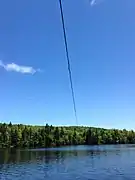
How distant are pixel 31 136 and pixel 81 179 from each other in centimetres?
14060

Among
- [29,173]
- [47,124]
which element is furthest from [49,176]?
[47,124]

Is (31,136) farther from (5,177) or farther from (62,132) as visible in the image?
(5,177)

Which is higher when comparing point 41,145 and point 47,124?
point 47,124

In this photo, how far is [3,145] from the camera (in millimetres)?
163875

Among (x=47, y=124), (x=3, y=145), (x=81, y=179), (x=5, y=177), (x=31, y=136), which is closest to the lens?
(x=81, y=179)

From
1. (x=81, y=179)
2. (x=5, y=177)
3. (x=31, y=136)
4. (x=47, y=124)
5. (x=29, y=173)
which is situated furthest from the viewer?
(x=47, y=124)

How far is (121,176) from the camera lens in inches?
1794

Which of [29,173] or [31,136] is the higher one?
[31,136]

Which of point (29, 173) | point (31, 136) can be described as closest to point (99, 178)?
point (29, 173)

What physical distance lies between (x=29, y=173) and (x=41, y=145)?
13216 centimetres

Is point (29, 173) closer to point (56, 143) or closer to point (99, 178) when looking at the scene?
point (99, 178)

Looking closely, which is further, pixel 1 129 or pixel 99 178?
pixel 1 129

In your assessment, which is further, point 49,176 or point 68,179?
point 49,176

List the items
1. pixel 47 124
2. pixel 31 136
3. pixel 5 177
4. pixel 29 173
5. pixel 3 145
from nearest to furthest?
pixel 5 177, pixel 29 173, pixel 3 145, pixel 31 136, pixel 47 124
